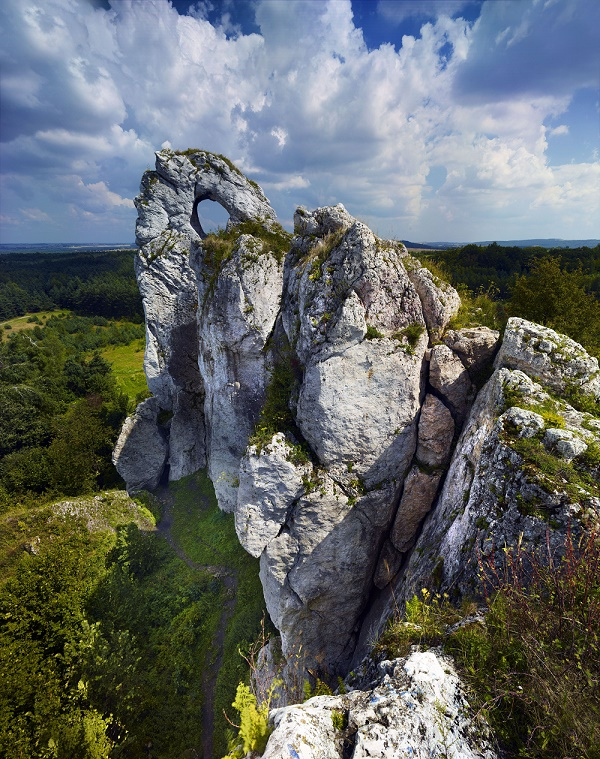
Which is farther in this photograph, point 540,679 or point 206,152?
point 206,152

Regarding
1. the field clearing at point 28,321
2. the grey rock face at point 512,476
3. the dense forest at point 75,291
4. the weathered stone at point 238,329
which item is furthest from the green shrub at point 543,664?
the field clearing at point 28,321

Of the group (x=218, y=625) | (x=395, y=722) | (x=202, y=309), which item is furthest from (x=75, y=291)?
(x=395, y=722)

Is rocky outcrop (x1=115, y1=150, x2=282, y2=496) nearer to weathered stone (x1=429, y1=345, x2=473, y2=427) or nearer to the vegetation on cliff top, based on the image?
weathered stone (x1=429, y1=345, x2=473, y2=427)

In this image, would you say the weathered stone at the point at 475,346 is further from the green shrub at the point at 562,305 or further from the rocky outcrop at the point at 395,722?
the rocky outcrop at the point at 395,722

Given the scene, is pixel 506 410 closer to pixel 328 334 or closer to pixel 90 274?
pixel 328 334

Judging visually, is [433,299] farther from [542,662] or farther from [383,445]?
[542,662]

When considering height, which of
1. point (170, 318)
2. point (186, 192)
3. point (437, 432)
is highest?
point (186, 192)

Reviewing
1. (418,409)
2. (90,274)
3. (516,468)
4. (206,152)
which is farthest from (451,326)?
(90,274)
